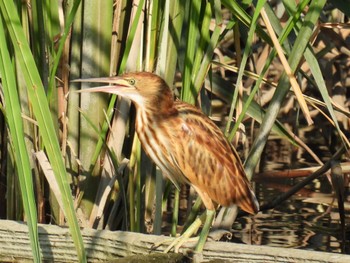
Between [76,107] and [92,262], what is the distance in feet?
3.40

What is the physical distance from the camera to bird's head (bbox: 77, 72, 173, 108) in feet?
12.4

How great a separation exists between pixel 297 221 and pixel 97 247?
294 centimetres

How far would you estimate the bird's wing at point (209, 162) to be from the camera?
4.08 m

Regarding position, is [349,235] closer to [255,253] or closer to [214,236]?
[214,236]

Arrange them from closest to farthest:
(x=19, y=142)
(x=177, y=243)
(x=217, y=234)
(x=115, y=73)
A: (x=19, y=142), (x=177, y=243), (x=217, y=234), (x=115, y=73)

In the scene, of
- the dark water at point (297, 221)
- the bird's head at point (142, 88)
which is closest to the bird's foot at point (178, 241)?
the bird's head at point (142, 88)

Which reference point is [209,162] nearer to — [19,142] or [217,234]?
[217,234]

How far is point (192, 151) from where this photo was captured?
411cm

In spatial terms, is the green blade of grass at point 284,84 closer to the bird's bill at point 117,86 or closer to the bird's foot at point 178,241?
the bird's foot at point 178,241

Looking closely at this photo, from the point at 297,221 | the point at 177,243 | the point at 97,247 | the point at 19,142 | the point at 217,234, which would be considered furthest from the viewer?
the point at 297,221

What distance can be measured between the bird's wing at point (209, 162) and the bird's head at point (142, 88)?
147 millimetres

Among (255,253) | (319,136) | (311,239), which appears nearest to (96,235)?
(255,253)

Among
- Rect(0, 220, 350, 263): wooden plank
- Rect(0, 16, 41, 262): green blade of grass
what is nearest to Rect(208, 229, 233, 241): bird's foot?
Rect(0, 220, 350, 263): wooden plank

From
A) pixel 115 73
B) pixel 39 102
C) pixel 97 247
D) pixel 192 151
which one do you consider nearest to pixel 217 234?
pixel 192 151
